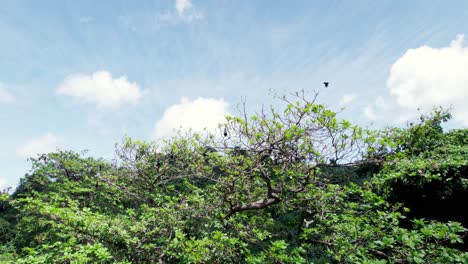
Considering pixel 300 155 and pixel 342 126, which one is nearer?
pixel 342 126

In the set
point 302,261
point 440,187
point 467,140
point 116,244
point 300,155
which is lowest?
point 302,261

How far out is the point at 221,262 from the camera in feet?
18.2

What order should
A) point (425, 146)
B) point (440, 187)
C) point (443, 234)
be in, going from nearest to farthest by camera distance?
point (443, 234) → point (440, 187) → point (425, 146)

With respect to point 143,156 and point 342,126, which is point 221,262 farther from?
point 143,156

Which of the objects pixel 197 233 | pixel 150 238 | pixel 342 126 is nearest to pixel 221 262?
pixel 197 233

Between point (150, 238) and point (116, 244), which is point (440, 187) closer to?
point (150, 238)

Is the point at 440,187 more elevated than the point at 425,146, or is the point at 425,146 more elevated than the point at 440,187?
the point at 425,146

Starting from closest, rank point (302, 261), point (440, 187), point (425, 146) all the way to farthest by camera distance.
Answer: point (302, 261) < point (440, 187) < point (425, 146)

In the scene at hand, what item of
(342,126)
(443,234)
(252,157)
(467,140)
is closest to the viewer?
(443,234)

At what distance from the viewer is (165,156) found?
30.6 feet

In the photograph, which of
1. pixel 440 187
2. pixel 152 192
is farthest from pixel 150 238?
pixel 440 187

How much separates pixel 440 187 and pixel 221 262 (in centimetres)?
547

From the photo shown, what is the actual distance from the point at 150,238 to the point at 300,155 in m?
4.14

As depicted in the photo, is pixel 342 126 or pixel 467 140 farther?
pixel 467 140
